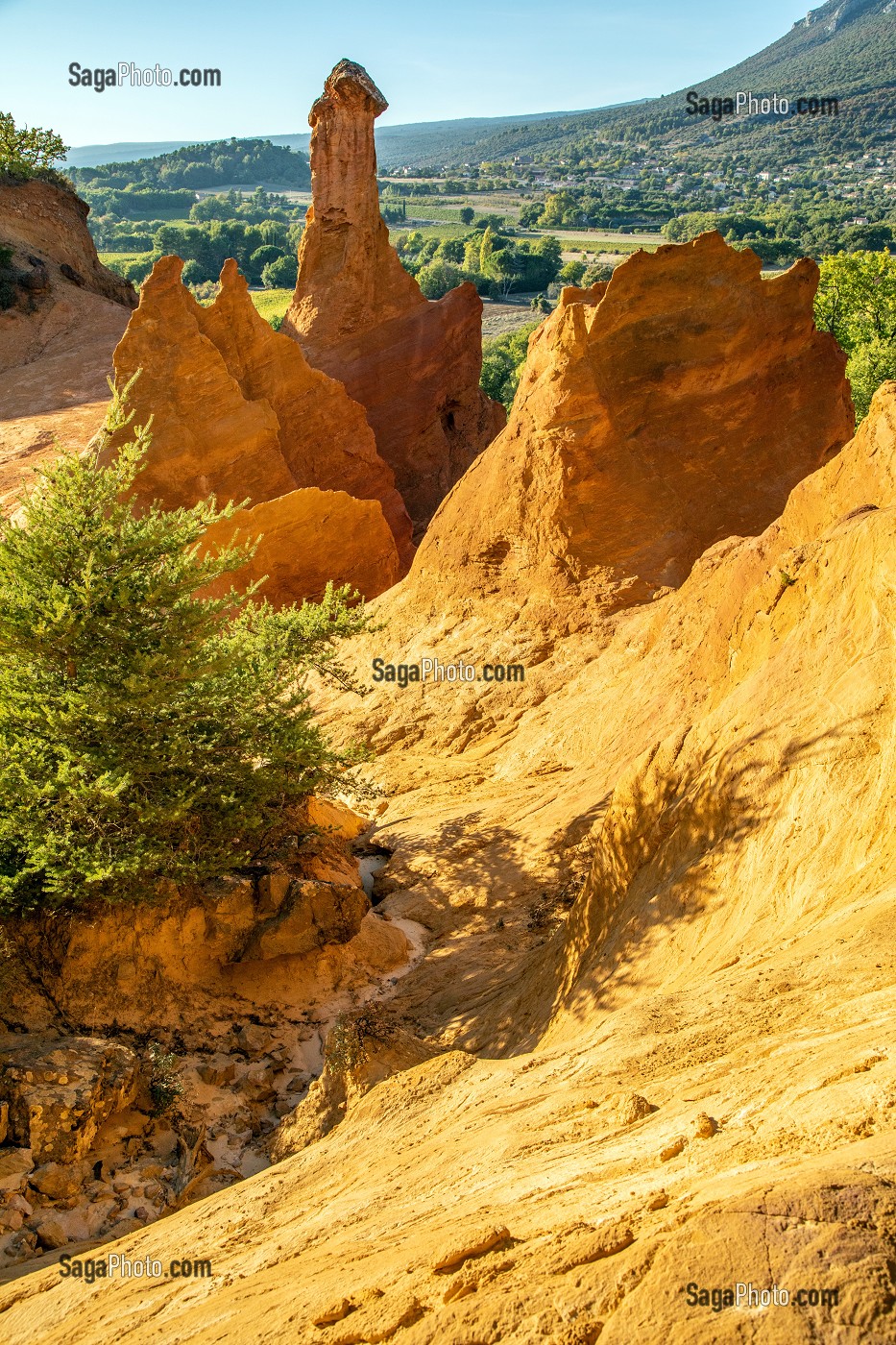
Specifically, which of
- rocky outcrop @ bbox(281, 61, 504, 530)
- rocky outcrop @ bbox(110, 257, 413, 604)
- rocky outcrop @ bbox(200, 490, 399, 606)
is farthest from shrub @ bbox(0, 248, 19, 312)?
rocky outcrop @ bbox(200, 490, 399, 606)

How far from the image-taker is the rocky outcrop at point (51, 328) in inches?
1356

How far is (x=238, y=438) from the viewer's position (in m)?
23.1

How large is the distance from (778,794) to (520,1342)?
15.1ft

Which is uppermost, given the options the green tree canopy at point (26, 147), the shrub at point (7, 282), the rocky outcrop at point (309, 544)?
the green tree canopy at point (26, 147)

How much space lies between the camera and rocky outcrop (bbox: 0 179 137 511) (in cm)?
3444

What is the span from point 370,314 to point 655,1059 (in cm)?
2856

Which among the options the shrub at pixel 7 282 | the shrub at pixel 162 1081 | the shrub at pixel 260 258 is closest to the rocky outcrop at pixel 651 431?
the shrub at pixel 162 1081

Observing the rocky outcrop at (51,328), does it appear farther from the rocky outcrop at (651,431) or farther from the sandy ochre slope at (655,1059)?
the sandy ochre slope at (655,1059)

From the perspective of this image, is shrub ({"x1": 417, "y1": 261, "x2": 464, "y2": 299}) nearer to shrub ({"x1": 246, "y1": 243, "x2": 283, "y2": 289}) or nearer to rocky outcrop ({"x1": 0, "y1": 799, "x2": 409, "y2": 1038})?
shrub ({"x1": 246, "y1": 243, "x2": 283, "y2": 289})

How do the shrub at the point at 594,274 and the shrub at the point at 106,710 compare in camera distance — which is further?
the shrub at the point at 594,274

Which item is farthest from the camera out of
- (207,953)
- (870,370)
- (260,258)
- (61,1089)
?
(260,258)

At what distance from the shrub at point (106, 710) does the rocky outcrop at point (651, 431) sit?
6.96 metres

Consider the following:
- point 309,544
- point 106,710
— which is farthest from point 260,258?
point 106,710

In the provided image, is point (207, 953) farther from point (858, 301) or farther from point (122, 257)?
point (122, 257)
